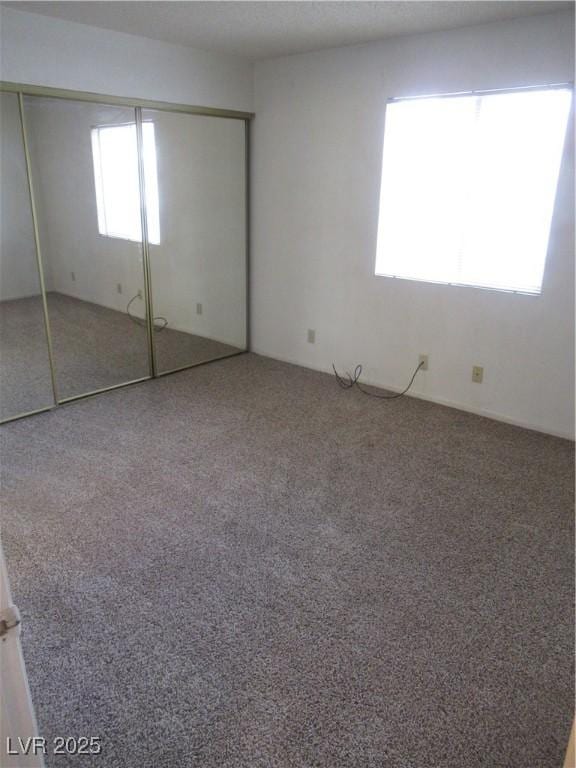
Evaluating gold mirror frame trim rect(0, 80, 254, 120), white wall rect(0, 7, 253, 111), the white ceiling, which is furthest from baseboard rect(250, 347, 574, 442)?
the white ceiling

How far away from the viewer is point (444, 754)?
5.05 ft

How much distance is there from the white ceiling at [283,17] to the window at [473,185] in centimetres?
47

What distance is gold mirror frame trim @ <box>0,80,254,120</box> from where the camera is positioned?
10.1ft

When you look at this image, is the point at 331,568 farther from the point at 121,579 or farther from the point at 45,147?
the point at 45,147

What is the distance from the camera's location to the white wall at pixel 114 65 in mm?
3045

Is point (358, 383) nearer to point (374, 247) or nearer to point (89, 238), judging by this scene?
point (374, 247)

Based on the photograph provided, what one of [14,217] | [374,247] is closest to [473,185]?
[374,247]

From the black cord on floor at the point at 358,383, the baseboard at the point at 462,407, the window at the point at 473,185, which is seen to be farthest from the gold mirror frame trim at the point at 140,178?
the window at the point at 473,185

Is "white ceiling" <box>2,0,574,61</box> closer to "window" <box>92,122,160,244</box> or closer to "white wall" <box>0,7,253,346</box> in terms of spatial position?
"white wall" <box>0,7,253,346</box>

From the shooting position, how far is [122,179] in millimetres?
3859

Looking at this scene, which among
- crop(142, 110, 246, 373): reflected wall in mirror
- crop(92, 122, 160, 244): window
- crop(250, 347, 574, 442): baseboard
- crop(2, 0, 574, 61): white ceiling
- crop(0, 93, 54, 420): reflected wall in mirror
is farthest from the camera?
crop(142, 110, 246, 373): reflected wall in mirror

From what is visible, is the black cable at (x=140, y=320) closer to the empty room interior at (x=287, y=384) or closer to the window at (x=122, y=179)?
the empty room interior at (x=287, y=384)

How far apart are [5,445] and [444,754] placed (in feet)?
9.21

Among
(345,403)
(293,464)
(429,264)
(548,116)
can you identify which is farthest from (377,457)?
(548,116)
